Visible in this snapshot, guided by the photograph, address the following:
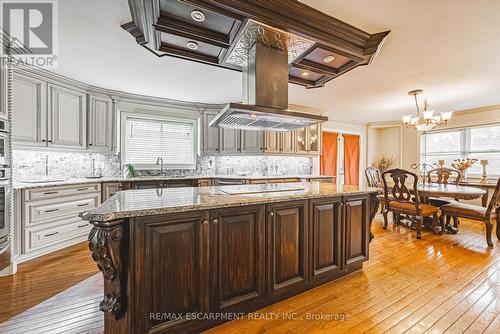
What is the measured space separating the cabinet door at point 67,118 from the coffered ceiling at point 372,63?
329 millimetres

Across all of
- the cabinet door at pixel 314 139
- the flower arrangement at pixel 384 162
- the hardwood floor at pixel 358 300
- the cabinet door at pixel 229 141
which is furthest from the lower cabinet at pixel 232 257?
the flower arrangement at pixel 384 162

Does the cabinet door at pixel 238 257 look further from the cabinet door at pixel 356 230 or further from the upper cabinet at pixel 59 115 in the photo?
the upper cabinet at pixel 59 115

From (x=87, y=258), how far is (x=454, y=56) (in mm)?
5198

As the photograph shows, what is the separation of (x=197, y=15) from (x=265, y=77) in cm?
76

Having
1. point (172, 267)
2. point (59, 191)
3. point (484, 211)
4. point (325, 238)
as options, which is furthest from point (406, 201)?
point (59, 191)

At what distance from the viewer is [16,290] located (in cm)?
216

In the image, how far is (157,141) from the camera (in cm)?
475

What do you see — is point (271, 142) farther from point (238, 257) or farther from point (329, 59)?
point (238, 257)

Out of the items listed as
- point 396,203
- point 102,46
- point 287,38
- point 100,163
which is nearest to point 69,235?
point 100,163

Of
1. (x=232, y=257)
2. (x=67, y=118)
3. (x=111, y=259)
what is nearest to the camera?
(x=111, y=259)

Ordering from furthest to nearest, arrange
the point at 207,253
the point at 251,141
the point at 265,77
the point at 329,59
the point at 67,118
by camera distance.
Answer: the point at 251,141
the point at 67,118
the point at 329,59
the point at 265,77
the point at 207,253

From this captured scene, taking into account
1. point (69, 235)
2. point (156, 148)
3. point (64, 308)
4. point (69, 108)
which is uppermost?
point (69, 108)

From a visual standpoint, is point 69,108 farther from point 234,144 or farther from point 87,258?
point 234,144

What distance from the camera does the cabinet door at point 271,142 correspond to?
4.91 m
